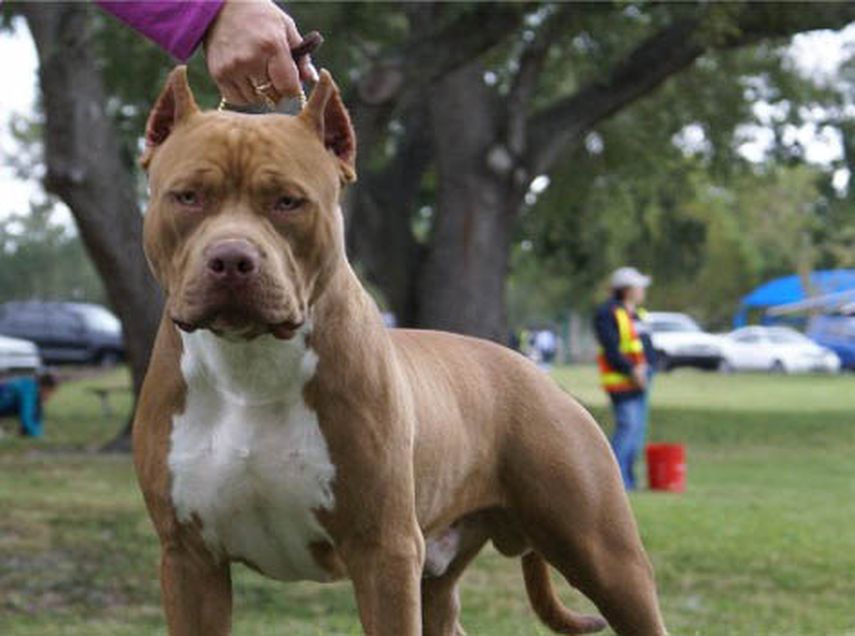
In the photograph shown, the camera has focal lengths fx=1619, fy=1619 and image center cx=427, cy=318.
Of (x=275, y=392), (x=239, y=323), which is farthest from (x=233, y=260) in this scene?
(x=275, y=392)

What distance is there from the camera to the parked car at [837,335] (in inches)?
2267

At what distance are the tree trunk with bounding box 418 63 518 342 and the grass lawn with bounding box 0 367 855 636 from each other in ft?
11.1

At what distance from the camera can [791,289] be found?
7162 centimetres

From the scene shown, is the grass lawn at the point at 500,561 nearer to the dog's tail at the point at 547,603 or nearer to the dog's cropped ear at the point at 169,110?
the dog's tail at the point at 547,603

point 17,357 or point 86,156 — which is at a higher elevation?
point 86,156

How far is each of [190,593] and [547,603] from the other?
1654 millimetres

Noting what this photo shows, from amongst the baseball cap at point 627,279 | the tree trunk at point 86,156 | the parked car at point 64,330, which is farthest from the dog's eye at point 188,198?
the parked car at point 64,330

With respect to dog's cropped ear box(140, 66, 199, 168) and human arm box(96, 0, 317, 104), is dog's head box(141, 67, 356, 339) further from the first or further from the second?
human arm box(96, 0, 317, 104)

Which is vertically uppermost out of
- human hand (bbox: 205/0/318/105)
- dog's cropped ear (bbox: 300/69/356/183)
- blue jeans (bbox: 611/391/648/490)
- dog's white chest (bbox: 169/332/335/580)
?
human hand (bbox: 205/0/318/105)

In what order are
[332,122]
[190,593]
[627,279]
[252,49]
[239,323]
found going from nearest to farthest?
[239,323] → [332,122] → [190,593] → [252,49] → [627,279]

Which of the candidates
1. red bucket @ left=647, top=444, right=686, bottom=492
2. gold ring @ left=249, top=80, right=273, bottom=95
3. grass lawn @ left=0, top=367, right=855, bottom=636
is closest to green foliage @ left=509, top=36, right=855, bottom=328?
grass lawn @ left=0, top=367, right=855, bottom=636

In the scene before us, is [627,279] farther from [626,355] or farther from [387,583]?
[387,583]

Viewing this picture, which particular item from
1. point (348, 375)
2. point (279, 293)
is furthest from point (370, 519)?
point (279, 293)

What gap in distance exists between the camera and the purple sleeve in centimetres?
384
